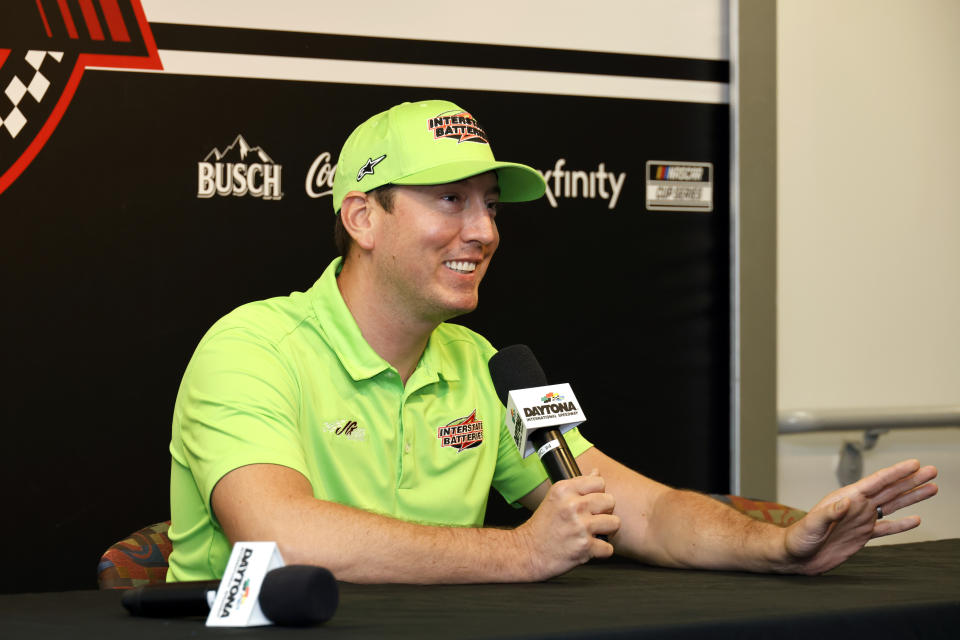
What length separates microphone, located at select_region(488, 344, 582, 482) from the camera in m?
1.50

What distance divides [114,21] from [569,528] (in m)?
1.72

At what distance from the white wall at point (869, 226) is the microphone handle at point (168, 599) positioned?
2.44m

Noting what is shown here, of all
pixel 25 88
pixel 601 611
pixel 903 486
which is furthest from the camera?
pixel 25 88

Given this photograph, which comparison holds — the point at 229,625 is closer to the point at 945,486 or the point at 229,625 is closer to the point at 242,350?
the point at 242,350

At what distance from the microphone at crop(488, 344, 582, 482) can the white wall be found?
1.78 m

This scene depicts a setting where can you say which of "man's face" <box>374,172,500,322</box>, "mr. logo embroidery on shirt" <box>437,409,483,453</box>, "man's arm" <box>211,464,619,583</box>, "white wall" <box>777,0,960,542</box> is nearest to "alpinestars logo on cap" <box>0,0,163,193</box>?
"man's face" <box>374,172,500,322</box>

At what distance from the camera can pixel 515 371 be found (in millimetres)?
1633

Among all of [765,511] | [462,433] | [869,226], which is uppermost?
[869,226]

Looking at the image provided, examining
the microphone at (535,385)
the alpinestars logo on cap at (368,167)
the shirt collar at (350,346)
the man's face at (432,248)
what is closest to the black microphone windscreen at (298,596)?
the microphone at (535,385)

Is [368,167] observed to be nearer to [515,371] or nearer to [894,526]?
[515,371]

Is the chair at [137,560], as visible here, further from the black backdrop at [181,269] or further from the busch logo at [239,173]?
the busch logo at [239,173]

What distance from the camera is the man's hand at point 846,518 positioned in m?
1.51

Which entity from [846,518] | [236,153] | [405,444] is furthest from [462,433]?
[236,153]

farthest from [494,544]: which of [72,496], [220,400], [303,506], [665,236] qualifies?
[665,236]
